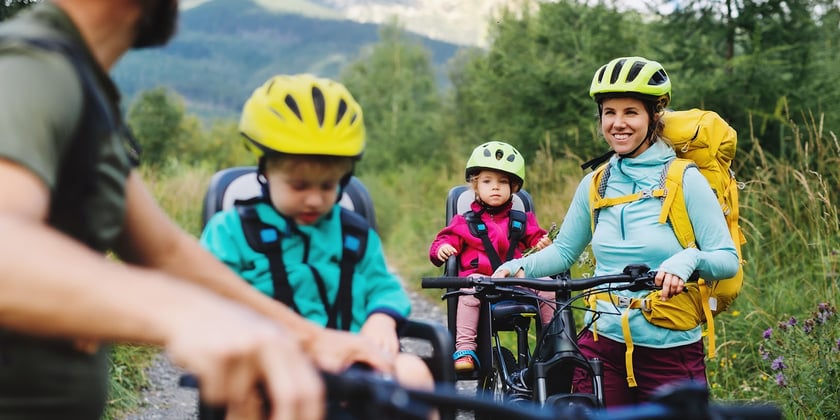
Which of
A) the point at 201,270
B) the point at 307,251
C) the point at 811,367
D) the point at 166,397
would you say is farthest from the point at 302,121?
the point at 166,397

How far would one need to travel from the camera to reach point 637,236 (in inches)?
145

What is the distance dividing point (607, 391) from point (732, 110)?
6361 millimetres

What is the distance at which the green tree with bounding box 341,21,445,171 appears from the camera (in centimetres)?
3606

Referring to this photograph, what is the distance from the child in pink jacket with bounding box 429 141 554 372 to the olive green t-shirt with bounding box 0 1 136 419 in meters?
3.88

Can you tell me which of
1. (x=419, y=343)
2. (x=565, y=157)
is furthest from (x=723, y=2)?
(x=419, y=343)

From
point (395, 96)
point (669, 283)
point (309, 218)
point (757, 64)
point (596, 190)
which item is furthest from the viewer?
point (395, 96)

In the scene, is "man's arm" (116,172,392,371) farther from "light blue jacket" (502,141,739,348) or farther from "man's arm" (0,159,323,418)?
"light blue jacket" (502,141,739,348)

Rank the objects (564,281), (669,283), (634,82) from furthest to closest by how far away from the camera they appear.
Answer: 1. (634,82)
2. (564,281)
3. (669,283)

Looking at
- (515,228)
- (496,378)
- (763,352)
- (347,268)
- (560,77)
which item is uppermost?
(560,77)

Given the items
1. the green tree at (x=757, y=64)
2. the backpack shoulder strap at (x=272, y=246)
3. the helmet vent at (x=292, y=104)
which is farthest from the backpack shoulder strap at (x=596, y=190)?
the green tree at (x=757, y=64)

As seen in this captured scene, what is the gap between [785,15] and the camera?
9.14 metres

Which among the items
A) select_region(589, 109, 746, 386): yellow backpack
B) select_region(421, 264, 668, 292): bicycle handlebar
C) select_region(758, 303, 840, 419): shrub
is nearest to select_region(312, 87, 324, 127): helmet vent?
select_region(421, 264, 668, 292): bicycle handlebar

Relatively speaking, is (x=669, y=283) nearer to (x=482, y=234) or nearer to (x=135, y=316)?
(x=482, y=234)

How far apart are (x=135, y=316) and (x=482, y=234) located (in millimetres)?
4307
